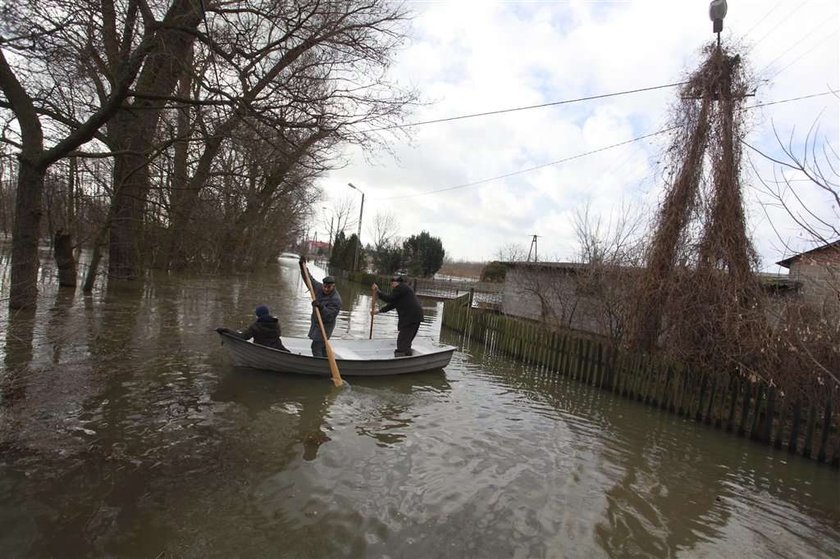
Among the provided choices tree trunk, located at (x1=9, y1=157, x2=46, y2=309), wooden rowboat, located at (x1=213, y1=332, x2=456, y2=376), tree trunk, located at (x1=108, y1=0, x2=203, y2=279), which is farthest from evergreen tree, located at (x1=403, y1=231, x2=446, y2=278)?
tree trunk, located at (x1=9, y1=157, x2=46, y2=309)

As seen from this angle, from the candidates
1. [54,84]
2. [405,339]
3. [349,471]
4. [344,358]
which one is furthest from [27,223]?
[349,471]

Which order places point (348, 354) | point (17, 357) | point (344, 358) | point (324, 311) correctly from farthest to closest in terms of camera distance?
point (348, 354), point (324, 311), point (344, 358), point (17, 357)

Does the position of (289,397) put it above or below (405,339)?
below

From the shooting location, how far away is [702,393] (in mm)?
8906

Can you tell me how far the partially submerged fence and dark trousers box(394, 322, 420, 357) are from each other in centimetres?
382

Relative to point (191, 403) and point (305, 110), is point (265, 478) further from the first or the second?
point (305, 110)

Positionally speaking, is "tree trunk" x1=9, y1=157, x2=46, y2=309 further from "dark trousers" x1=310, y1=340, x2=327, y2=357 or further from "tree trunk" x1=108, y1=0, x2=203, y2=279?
"dark trousers" x1=310, y1=340, x2=327, y2=357

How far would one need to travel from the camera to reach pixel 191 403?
689 cm

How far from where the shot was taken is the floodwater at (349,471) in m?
4.04

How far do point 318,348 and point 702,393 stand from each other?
720cm

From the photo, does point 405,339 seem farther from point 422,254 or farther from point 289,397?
point 422,254

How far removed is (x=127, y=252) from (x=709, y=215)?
18628 millimetres

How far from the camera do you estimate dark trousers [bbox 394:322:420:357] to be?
1077cm

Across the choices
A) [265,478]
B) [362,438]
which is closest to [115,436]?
[265,478]
